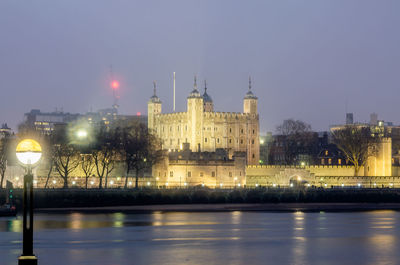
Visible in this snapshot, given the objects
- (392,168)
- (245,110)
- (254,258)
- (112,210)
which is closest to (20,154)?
(254,258)

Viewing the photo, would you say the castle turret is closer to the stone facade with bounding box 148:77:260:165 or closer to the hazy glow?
the stone facade with bounding box 148:77:260:165

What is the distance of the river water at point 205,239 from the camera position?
124 feet

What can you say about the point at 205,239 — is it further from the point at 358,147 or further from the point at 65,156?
the point at 358,147

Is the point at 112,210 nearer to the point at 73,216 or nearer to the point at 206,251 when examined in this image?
the point at 73,216

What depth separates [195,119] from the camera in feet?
468

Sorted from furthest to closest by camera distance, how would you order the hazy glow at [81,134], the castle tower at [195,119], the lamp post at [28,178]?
the castle tower at [195,119], the hazy glow at [81,134], the lamp post at [28,178]

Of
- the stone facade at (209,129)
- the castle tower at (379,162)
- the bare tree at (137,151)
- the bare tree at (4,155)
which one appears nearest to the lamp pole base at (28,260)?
the bare tree at (4,155)

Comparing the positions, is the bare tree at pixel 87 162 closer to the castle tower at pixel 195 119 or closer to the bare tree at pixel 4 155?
the bare tree at pixel 4 155

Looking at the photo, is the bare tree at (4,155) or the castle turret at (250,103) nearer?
the bare tree at (4,155)

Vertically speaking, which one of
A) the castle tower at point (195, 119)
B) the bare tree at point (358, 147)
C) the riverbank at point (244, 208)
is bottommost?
the riverbank at point (244, 208)

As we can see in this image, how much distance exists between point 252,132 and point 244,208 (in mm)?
65821

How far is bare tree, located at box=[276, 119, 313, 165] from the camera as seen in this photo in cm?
14524

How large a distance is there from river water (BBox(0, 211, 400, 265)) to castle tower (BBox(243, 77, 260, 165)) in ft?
255

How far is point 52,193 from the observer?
79.4 metres
